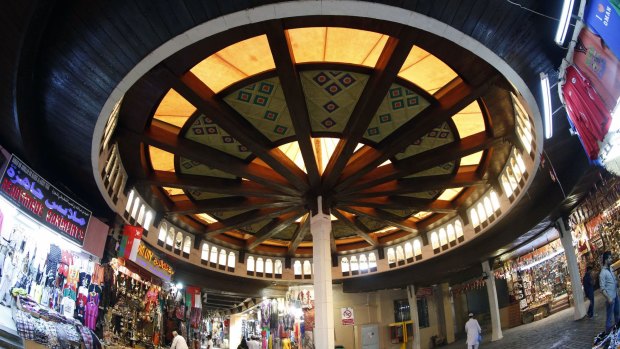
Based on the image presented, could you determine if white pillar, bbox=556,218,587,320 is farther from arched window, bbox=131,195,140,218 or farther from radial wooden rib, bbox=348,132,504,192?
arched window, bbox=131,195,140,218

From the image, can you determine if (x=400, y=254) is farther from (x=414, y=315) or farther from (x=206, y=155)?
(x=206, y=155)

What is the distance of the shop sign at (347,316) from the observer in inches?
1131

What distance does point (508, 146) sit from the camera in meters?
16.4

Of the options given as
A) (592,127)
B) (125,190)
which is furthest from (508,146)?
(125,190)

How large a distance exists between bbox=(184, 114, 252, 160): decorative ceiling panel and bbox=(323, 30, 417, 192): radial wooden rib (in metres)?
3.82

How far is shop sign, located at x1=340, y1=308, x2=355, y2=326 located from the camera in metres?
28.7

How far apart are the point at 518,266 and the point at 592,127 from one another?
15986 mm

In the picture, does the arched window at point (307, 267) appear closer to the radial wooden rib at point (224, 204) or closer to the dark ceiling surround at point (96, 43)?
the radial wooden rib at point (224, 204)

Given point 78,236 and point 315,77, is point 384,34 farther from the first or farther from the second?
point 78,236

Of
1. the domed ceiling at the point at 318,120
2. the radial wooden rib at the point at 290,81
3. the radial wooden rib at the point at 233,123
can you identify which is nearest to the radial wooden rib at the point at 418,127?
the domed ceiling at the point at 318,120

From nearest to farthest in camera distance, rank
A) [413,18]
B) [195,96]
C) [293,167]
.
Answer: [413,18] → [195,96] → [293,167]

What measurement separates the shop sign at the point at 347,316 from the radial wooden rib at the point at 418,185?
1285 centimetres

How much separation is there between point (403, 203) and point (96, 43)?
1597cm

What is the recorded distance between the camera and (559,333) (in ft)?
45.8
